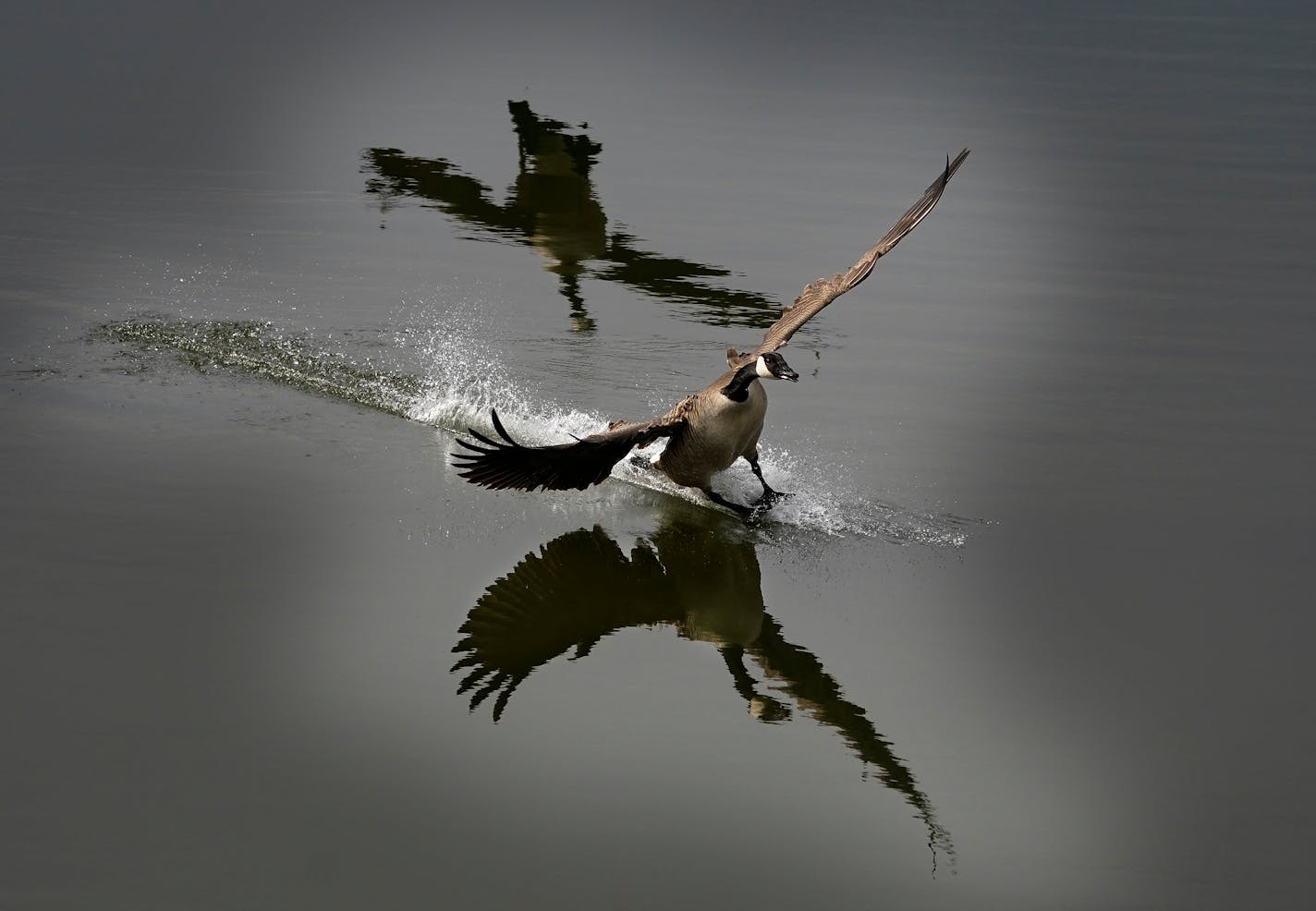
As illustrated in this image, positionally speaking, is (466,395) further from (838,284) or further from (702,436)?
(838,284)

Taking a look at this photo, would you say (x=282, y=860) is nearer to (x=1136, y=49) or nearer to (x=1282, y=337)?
(x=1282, y=337)

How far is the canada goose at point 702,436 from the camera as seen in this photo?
5.77 metres

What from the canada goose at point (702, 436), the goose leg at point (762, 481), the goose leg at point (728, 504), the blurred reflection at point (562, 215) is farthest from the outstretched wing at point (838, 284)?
the blurred reflection at point (562, 215)

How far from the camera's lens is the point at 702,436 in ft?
20.4

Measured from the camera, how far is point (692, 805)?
4562 millimetres

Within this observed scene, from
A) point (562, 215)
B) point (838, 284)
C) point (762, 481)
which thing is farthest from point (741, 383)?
point (562, 215)

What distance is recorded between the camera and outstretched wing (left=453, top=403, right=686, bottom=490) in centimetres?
569

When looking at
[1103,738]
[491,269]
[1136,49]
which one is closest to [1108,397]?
[1103,738]

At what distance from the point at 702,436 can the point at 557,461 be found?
2.43ft

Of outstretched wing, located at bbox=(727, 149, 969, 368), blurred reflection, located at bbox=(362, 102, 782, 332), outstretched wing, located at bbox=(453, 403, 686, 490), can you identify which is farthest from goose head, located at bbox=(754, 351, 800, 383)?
blurred reflection, located at bbox=(362, 102, 782, 332)

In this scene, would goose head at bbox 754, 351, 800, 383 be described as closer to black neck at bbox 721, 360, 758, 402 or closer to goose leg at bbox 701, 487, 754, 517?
black neck at bbox 721, 360, 758, 402

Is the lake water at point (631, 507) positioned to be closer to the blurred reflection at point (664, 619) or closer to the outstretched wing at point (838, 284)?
the blurred reflection at point (664, 619)

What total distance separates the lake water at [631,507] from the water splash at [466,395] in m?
0.04

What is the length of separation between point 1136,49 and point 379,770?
56.3 ft
